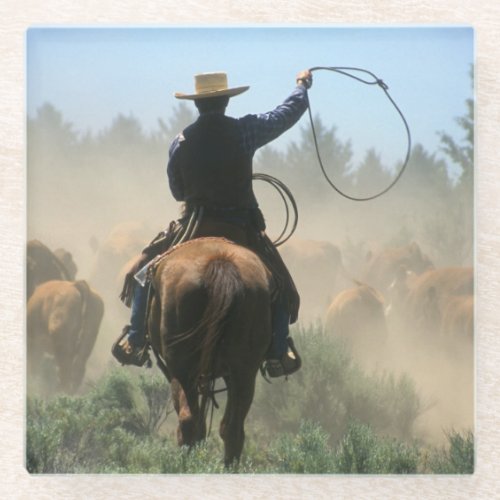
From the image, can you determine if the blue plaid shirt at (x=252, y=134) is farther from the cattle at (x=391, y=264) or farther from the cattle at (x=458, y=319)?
the cattle at (x=458, y=319)

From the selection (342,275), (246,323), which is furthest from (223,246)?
(342,275)

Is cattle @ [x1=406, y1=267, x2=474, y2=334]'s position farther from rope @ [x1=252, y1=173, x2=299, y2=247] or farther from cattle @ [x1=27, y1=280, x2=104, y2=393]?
cattle @ [x1=27, y1=280, x2=104, y2=393]

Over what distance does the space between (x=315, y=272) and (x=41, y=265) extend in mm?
1753

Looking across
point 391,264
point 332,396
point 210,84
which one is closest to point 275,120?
point 210,84

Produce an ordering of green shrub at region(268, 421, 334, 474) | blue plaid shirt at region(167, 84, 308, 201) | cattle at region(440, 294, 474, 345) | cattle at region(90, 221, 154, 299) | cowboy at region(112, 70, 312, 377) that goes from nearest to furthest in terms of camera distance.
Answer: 1. cowboy at region(112, 70, 312, 377)
2. blue plaid shirt at region(167, 84, 308, 201)
3. green shrub at region(268, 421, 334, 474)
4. cattle at region(440, 294, 474, 345)
5. cattle at region(90, 221, 154, 299)

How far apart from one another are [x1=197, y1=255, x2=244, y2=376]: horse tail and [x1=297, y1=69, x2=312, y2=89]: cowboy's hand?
1.83m

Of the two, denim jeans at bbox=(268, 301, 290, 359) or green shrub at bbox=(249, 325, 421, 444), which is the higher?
denim jeans at bbox=(268, 301, 290, 359)

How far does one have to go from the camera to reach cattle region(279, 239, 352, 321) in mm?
12156

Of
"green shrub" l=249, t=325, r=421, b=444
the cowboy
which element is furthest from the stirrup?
"green shrub" l=249, t=325, r=421, b=444

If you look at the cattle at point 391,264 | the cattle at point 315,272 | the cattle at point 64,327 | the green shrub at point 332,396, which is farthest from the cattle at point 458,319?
the cattle at point 64,327

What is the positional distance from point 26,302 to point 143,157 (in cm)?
122

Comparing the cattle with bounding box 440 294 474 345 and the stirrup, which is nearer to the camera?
the stirrup

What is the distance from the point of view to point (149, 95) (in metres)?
12.2

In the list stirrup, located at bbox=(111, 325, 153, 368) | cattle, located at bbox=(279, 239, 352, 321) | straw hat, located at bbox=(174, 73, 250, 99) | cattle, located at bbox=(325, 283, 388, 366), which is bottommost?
stirrup, located at bbox=(111, 325, 153, 368)
